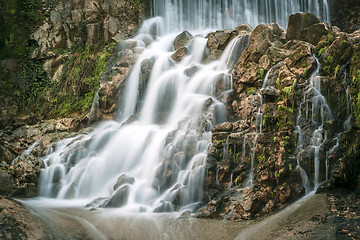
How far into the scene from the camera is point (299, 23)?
13.7 meters

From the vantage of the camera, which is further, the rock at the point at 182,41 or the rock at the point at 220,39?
the rock at the point at 182,41

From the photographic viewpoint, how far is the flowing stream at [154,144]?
409 inches

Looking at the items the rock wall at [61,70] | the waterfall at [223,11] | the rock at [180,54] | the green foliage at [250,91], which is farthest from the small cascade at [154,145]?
the waterfall at [223,11]

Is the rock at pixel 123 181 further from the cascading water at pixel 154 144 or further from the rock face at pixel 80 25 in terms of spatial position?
the rock face at pixel 80 25

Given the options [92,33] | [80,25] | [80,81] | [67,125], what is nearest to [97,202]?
[67,125]

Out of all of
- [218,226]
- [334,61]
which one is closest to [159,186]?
[218,226]

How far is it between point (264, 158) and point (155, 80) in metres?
8.68

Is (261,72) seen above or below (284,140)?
above

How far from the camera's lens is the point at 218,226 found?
8.33 metres

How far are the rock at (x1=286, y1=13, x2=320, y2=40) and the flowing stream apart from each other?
2091 millimetres

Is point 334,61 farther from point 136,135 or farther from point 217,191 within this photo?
point 136,135

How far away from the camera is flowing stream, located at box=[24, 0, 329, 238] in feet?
34.1

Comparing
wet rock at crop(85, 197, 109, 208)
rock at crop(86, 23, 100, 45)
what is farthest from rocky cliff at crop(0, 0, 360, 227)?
wet rock at crop(85, 197, 109, 208)

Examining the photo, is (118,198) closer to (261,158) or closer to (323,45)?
(261,158)
